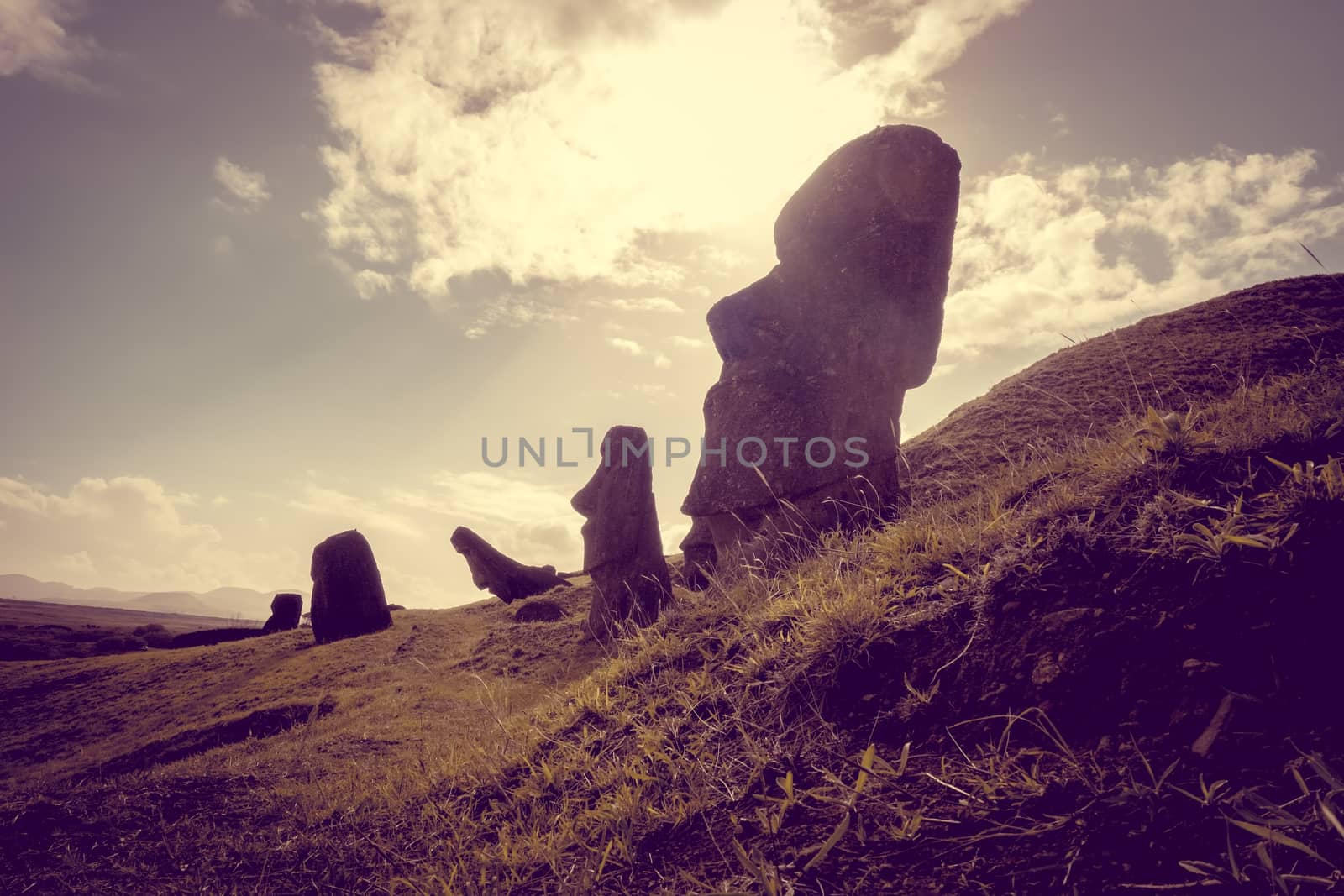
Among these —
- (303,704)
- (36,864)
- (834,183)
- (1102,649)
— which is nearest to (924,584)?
(1102,649)

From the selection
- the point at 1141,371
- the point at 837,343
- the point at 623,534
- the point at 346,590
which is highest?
the point at 837,343

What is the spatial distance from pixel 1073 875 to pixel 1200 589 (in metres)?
1.21

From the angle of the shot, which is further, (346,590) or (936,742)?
(346,590)

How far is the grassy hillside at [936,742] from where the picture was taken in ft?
6.10

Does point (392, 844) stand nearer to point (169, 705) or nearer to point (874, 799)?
point (874, 799)

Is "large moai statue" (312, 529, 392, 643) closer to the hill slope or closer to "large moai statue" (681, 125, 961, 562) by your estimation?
"large moai statue" (681, 125, 961, 562)

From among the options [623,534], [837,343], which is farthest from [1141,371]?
[623,534]

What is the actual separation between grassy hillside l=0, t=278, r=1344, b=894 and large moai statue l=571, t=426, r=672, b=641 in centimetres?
718

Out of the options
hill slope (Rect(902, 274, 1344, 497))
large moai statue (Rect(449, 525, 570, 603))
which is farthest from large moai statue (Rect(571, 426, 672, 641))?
large moai statue (Rect(449, 525, 570, 603))

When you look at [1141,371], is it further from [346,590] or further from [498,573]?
[346,590]

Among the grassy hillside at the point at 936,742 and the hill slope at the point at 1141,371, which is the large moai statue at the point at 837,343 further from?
the grassy hillside at the point at 936,742

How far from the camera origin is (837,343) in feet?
31.2

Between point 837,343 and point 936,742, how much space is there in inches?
301

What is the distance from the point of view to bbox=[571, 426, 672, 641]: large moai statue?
12391 millimetres
